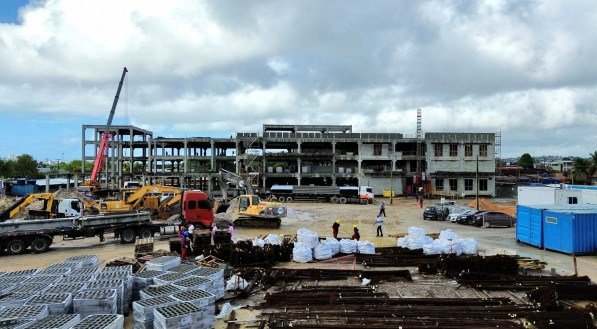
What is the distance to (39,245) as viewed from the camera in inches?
815

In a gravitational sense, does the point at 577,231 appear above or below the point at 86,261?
above

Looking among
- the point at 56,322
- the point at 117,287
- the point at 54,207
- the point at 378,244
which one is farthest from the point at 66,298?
the point at 54,207

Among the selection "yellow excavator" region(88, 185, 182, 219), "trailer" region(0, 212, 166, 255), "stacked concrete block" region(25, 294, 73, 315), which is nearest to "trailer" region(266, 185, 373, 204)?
"yellow excavator" region(88, 185, 182, 219)

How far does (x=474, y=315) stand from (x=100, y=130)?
237 feet

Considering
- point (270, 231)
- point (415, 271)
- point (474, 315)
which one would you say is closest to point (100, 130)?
point (270, 231)

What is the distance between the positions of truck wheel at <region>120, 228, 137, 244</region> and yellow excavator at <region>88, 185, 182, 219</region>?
17.5 feet

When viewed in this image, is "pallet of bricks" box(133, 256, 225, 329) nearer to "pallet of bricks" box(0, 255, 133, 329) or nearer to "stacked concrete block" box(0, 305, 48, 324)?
"pallet of bricks" box(0, 255, 133, 329)

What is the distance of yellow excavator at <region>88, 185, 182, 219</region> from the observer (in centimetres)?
2877

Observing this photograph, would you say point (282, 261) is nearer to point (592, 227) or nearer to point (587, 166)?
point (592, 227)

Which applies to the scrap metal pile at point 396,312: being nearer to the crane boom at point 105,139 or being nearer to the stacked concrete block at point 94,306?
the stacked concrete block at point 94,306

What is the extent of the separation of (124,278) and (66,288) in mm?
1496

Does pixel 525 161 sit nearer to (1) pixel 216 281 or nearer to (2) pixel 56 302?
(1) pixel 216 281

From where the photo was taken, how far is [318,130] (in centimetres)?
6600

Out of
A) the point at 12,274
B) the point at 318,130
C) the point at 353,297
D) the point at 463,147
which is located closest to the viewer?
the point at 353,297
